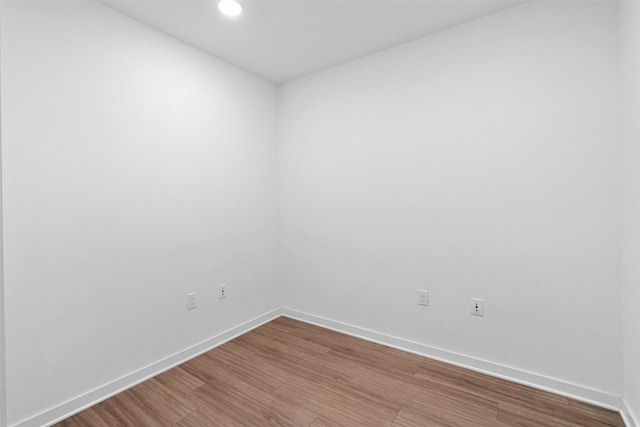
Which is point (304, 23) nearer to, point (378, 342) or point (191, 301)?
point (191, 301)

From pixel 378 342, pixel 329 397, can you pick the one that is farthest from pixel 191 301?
pixel 378 342

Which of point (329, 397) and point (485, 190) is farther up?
point (485, 190)

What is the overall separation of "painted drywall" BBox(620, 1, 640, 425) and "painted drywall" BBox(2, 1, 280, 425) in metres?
2.61

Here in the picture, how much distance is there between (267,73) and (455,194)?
2060 millimetres

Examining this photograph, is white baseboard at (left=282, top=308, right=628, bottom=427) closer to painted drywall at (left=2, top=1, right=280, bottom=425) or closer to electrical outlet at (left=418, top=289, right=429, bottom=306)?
electrical outlet at (left=418, top=289, right=429, bottom=306)

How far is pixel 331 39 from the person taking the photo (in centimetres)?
226

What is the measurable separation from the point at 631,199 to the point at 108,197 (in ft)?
9.61

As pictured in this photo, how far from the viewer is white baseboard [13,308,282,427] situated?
1.61m

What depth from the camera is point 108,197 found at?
1.87 m

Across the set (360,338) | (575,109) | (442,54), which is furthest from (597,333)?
(442,54)

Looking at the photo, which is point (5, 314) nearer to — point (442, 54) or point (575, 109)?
point (442, 54)

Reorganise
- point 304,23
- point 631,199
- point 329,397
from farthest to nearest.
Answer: point 304,23 < point 329,397 < point 631,199

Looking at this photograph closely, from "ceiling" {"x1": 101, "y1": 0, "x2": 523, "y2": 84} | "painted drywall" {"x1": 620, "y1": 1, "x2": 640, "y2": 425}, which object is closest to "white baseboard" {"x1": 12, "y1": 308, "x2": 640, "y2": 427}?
"painted drywall" {"x1": 620, "y1": 1, "x2": 640, "y2": 425}

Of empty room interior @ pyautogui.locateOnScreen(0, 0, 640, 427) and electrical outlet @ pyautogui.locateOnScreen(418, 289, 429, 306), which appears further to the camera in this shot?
electrical outlet @ pyautogui.locateOnScreen(418, 289, 429, 306)
